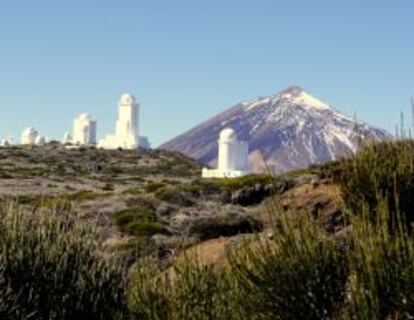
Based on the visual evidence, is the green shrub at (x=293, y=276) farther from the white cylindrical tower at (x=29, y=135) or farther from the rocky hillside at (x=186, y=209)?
the white cylindrical tower at (x=29, y=135)

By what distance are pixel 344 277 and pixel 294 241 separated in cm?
75

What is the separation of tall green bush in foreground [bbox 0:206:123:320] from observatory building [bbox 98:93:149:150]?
576 feet

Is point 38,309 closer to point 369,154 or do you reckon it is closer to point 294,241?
point 294,241

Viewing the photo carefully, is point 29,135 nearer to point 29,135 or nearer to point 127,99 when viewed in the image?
point 29,135

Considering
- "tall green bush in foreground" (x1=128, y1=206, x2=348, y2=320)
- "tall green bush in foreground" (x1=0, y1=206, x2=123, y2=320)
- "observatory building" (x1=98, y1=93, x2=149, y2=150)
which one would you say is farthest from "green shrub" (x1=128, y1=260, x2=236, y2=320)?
"observatory building" (x1=98, y1=93, x2=149, y2=150)

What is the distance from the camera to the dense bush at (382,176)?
13.4 meters

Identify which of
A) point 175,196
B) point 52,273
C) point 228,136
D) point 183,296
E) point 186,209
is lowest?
point 183,296

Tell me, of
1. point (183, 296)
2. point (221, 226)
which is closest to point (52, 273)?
point (183, 296)

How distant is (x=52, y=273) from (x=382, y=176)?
217 inches

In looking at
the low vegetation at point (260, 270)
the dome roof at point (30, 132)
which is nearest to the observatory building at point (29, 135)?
the dome roof at point (30, 132)

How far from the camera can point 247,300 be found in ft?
32.7

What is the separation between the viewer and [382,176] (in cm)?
1343

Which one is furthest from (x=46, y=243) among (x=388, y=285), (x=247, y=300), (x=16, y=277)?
(x=388, y=285)

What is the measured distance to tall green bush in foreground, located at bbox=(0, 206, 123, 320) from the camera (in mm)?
11992
